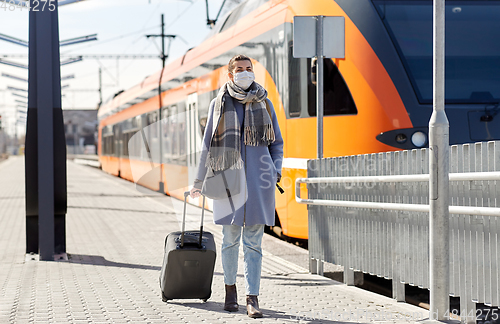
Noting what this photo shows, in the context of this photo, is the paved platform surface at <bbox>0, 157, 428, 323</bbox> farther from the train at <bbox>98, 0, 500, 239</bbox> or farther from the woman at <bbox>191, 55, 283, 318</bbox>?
the train at <bbox>98, 0, 500, 239</bbox>

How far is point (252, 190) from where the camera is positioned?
4.65 metres

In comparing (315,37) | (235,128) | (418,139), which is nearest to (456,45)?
(418,139)

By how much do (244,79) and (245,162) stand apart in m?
0.55

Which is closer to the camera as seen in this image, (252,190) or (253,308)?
(253,308)

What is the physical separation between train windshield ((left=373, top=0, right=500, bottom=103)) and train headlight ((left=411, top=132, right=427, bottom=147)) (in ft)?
1.20

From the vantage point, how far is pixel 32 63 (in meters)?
7.05

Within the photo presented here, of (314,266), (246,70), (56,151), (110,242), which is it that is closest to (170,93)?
(110,242)

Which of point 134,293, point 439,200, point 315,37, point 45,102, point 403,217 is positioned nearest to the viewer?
point 439,200

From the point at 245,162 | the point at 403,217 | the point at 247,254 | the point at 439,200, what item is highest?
the point at 245,162

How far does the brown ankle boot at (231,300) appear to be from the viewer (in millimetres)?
4738

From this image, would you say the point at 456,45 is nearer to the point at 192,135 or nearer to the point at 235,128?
the point at 235,128

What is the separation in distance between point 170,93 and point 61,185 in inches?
326

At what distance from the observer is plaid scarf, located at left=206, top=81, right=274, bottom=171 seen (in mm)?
4613

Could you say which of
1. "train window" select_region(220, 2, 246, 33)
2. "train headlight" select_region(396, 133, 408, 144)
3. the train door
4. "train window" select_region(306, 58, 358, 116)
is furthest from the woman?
the train door
